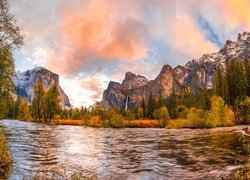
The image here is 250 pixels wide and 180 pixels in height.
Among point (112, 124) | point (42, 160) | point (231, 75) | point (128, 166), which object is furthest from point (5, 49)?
point (231, 75)

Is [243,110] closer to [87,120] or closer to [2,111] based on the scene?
[87,120]

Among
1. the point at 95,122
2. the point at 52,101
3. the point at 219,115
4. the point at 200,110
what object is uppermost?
the point at 52,101

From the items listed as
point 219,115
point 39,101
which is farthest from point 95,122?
point 219,115

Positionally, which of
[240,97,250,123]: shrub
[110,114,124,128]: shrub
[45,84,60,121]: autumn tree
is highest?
[45,84,60,121]: autumn tree

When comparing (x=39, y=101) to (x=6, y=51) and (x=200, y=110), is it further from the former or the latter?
(x=6, y=51)

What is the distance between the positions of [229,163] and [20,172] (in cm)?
1278

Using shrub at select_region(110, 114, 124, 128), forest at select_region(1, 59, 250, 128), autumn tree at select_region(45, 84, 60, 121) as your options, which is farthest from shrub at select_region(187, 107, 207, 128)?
autumn tree at select_region(45, 84, 60, 121)

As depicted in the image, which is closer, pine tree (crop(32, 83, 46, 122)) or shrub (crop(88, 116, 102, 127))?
shrub (crop(88, 116, 102, 127))

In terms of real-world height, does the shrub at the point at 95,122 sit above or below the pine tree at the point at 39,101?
below

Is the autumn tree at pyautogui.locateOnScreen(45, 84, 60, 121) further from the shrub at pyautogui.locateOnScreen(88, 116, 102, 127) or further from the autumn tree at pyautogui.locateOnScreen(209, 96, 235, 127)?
the autumn tree at pyautogui.locateOnScreen(209, 96, 235, 127)

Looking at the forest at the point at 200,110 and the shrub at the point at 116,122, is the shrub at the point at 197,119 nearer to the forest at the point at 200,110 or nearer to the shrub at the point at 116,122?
the forest at the point at 200,110

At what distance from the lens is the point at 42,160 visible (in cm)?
2141

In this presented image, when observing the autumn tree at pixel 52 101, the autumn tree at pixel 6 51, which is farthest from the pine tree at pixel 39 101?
the autumn tree at pixel 6 51

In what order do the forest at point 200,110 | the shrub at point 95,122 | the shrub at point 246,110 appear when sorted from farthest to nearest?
the shrub at point 95,122 → the shrub at point 246,110 → the forest at point 200,110
